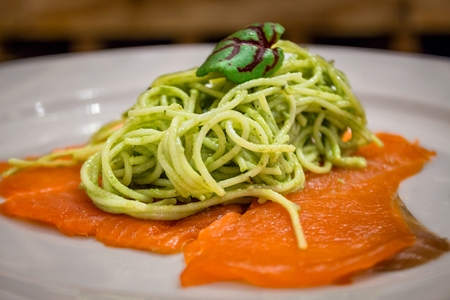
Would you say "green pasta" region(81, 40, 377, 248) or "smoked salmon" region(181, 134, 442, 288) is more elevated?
"green pasta" region(81, 40, 377, 248)

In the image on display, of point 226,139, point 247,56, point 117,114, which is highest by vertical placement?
point 247,56

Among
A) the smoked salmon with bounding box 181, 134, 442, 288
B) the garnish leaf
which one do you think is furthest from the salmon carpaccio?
the garnish leaf

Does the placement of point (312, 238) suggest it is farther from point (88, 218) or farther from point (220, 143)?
point (88, 218)

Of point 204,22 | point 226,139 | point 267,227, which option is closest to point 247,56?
point 226,139

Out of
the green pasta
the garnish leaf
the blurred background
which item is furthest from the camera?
the blurred background

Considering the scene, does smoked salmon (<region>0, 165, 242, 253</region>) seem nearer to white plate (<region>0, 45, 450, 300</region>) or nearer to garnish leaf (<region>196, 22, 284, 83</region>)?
white plate (<region>0, 45, 450, 300</region>)

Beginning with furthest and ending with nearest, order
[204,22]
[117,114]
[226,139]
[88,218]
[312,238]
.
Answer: [204,22] → [117,114] → [226,139] → [88,218] → [312,238]

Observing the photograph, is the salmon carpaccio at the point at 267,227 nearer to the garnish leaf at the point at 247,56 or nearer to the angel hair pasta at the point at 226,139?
the angel hair pasta at the point at 226,139
